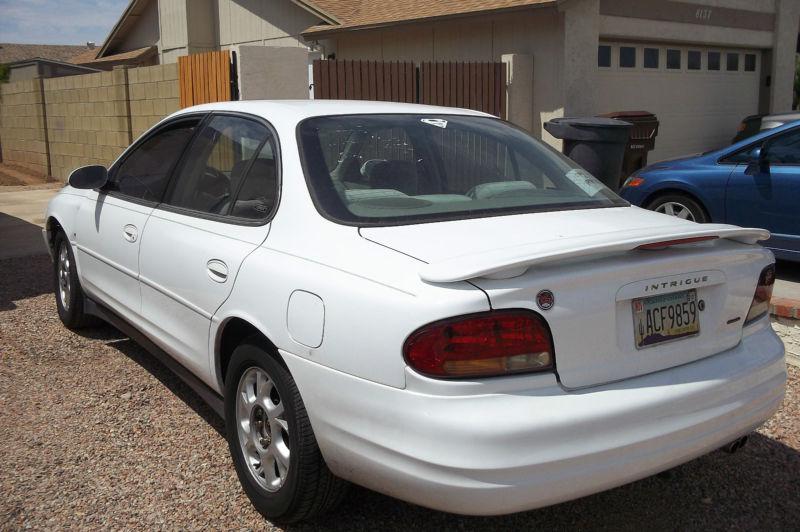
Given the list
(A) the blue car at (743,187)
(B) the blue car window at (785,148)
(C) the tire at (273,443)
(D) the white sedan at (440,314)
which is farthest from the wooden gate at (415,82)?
(C) the tire at (273,443)

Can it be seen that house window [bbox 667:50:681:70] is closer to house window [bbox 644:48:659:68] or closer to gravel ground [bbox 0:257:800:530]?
house window [bbox 644:48:659:68]

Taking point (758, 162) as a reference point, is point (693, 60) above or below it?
above

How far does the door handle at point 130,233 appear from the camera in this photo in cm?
435

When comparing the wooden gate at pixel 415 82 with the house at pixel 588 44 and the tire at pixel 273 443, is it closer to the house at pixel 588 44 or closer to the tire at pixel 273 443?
the house at pixel 588 44

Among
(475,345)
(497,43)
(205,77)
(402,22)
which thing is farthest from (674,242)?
(402,22)

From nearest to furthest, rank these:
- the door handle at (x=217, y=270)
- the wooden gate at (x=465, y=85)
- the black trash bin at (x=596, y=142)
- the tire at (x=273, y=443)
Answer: the tire at (x=273, y=443) < the door handle at (x=217, y=270) < the black trash bin at (x=596, y=142) < the wooden gate at (x=465, y=85)

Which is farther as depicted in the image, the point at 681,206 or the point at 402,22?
the point at 402,22

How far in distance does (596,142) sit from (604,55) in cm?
549

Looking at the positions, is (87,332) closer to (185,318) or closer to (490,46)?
(185,318)

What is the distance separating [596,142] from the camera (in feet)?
26.5

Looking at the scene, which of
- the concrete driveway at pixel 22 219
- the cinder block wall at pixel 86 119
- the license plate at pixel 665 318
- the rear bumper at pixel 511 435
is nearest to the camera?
the rear bumper at pixel 511 435

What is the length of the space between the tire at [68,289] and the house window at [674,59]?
1166cm

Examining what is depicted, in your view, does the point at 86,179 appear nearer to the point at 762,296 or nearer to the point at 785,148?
the point at 762,296

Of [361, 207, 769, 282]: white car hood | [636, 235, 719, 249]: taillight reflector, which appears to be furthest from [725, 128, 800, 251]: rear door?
[636, 235, 719, 249]: taillight reflector
